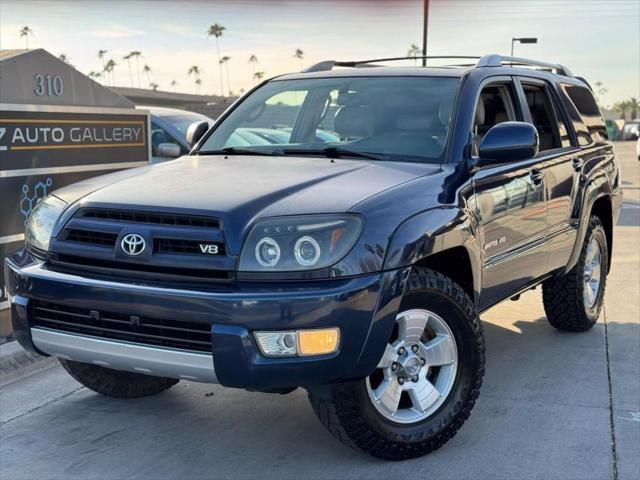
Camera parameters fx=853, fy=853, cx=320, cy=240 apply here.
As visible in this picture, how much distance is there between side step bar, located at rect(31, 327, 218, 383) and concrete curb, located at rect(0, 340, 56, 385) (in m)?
1.61

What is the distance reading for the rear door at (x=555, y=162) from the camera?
518 cm

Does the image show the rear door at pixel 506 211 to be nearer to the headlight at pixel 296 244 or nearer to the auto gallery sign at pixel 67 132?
the headlight at pixel 296 244

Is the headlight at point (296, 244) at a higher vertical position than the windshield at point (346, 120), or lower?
lower

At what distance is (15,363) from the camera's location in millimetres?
5230

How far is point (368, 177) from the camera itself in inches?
152

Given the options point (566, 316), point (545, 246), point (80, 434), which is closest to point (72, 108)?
point (80, 434)

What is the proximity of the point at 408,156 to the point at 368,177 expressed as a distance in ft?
1.65

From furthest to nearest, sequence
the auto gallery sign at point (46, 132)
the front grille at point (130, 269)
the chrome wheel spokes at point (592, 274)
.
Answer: the chrome wheel spokes at point (592, 274) → the auto gallery sign at point (46, 132) → the front grille at point (130, 269)

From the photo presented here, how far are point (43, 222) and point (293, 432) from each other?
157cm

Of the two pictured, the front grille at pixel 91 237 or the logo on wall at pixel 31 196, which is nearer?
the front grille at pixel 91 237

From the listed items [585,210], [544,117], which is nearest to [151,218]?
[544,117]

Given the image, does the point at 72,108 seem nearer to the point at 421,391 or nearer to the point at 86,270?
the point at 86,270

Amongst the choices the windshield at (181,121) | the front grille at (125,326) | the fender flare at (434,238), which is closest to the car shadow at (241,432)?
the front grille at (125,326)

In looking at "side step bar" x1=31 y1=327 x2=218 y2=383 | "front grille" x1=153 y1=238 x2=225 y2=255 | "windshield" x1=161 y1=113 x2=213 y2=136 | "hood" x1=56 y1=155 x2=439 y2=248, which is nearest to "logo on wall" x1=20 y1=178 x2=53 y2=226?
"hood" x1=56 y1=155 x2=439 y2=248
